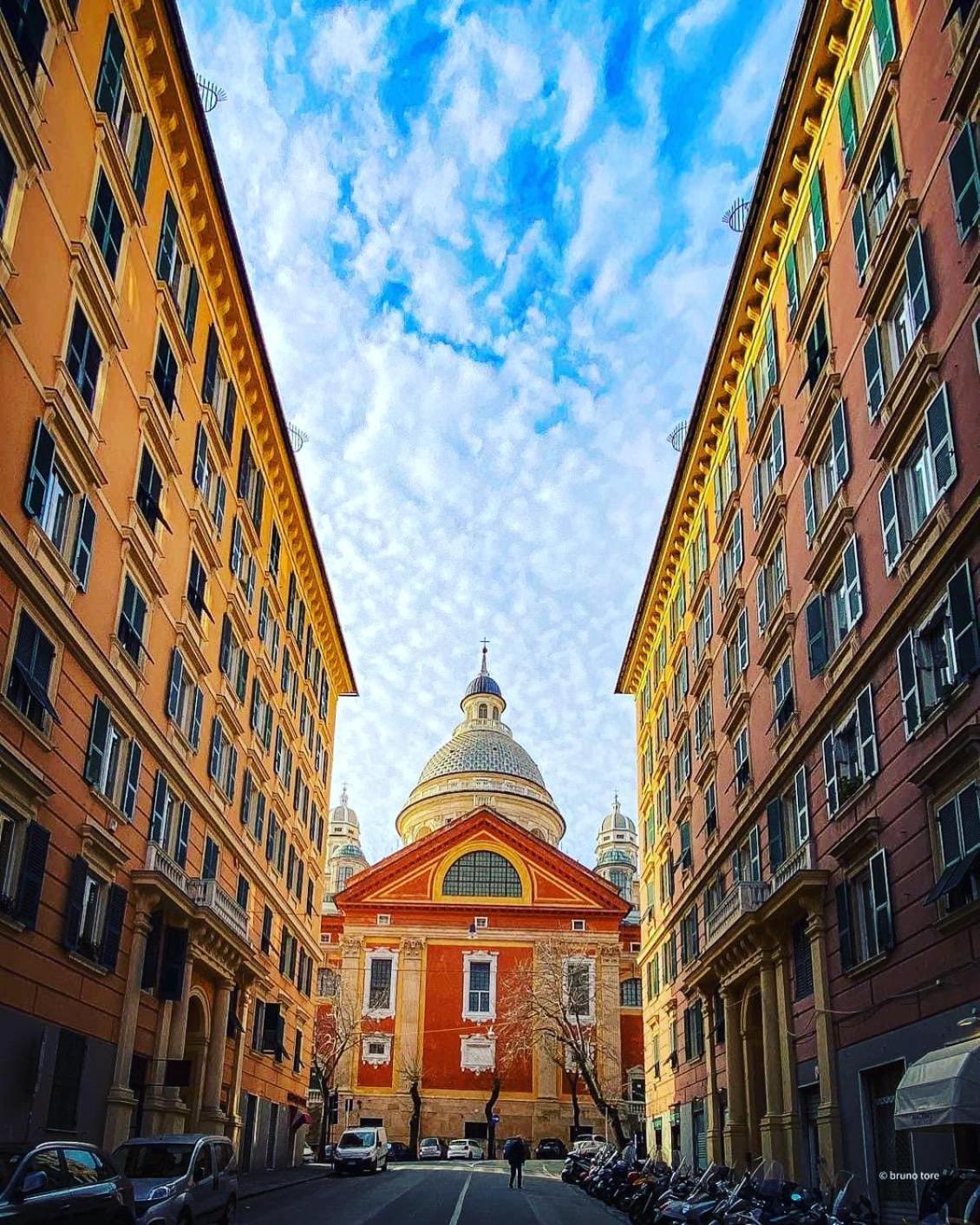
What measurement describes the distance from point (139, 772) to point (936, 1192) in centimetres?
1686

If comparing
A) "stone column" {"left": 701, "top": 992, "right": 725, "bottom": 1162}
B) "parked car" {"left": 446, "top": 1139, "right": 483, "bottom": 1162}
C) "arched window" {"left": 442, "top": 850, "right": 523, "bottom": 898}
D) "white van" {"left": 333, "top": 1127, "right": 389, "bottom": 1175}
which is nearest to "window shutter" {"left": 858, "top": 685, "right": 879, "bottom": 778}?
"stone column" {"left": 701, "top": 992, "right": 725, "bottom": 1162}

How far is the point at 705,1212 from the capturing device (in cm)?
1788

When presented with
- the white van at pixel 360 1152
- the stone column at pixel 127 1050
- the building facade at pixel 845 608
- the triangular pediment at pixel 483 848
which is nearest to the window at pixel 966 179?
the building facade at pixel 845 608

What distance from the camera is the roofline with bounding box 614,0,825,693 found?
23391 millimetres

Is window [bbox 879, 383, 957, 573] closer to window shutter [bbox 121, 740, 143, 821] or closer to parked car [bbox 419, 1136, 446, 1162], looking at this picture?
window shutter [bbox 121, 740, 143, 821]

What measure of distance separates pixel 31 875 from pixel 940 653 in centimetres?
1380

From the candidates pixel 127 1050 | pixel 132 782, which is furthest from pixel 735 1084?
pixel 132 782

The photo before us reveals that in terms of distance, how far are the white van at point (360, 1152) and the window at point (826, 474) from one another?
85.7 feet

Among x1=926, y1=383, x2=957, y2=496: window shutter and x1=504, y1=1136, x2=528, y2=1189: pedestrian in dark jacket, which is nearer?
x1=926, y1=383, x2=957, y2=496: window shutter

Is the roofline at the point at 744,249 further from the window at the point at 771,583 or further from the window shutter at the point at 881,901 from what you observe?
the window shutter at the point at 881,901

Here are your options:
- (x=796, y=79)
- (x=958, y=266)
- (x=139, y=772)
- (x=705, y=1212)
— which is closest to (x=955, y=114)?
(x=958, y=266)

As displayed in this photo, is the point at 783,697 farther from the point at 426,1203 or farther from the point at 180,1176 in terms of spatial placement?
the point at 180,1176

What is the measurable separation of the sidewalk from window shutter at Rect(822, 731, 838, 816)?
1565 cm

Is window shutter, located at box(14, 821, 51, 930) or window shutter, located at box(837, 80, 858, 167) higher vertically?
window shutter, located at box(837, 80, 858, 167)
